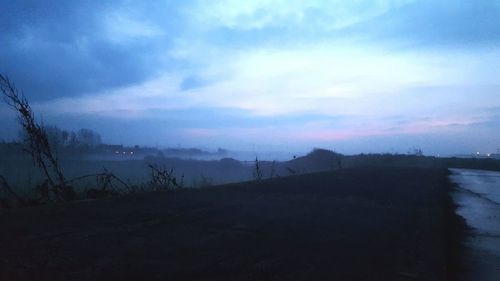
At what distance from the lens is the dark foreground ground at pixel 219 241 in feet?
10.6

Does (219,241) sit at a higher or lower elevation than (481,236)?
higher

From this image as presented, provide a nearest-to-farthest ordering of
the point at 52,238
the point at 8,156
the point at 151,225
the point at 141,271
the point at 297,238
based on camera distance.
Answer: the point at 141,271
the point at 52,238
the point at 297,238
the point at 151,225
the point at 8,156

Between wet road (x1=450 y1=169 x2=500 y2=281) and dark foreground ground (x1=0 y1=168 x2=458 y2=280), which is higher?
dark foreground ground (x1=0 y1=168 x2=458 y2=280)

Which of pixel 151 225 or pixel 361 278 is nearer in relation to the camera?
pixel 361 278

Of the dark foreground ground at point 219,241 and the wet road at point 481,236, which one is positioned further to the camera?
the wet road at point 481,236

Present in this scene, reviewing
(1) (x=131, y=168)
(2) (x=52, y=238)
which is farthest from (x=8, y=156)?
(2) (x=52, y=238)

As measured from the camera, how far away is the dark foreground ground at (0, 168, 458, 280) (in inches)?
128

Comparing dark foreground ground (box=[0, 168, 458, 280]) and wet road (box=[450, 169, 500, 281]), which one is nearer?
dark foreground ground (box=[0, 168, 458, 280])

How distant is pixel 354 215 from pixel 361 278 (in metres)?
3.09

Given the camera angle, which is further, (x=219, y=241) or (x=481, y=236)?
(x=481, y=236)

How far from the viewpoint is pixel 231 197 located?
25.3 feet

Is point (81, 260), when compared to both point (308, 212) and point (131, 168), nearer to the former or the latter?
point (308, 212)

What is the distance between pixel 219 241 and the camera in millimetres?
4242

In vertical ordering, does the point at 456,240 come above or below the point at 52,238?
below
